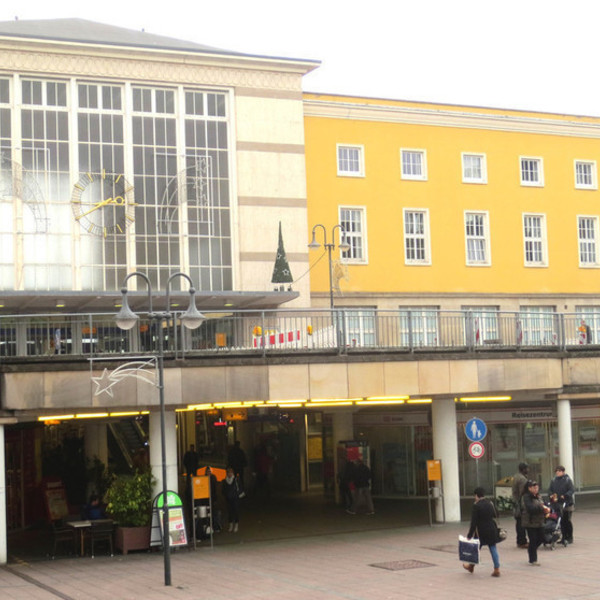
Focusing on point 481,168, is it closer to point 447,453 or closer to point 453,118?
point 453,118

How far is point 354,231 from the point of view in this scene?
42.2 metres

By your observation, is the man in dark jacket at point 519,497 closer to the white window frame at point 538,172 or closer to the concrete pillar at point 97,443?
the concrete pillar at point 97,443

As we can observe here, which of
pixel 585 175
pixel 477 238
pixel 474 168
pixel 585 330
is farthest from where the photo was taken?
pixel 585 175

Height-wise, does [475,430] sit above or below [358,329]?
below

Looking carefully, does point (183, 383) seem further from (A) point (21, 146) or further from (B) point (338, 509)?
(A) point (21, 146)

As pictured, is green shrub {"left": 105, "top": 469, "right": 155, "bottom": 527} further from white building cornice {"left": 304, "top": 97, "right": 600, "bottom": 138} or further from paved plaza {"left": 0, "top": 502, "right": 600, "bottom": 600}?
white building cornice {"left": 304, "top": 97, "right": 600, "bottom": 138}

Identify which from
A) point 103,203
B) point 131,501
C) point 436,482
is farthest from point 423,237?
point 131,501

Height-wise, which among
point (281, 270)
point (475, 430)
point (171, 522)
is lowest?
point (171, 522)

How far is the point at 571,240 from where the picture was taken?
152 ft

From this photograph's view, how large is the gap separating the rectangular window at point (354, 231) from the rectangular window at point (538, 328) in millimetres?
12618

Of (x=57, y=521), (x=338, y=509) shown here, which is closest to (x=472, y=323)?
(x=338, y=509)

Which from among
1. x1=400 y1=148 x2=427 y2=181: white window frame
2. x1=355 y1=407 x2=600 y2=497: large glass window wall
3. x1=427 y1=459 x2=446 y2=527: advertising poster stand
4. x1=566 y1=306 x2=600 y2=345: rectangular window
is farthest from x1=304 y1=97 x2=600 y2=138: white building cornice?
x1=427 y1=459 x2=446 y2=527: advertising poster stand

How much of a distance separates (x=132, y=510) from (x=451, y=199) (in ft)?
78.8

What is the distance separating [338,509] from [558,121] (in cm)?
2202
